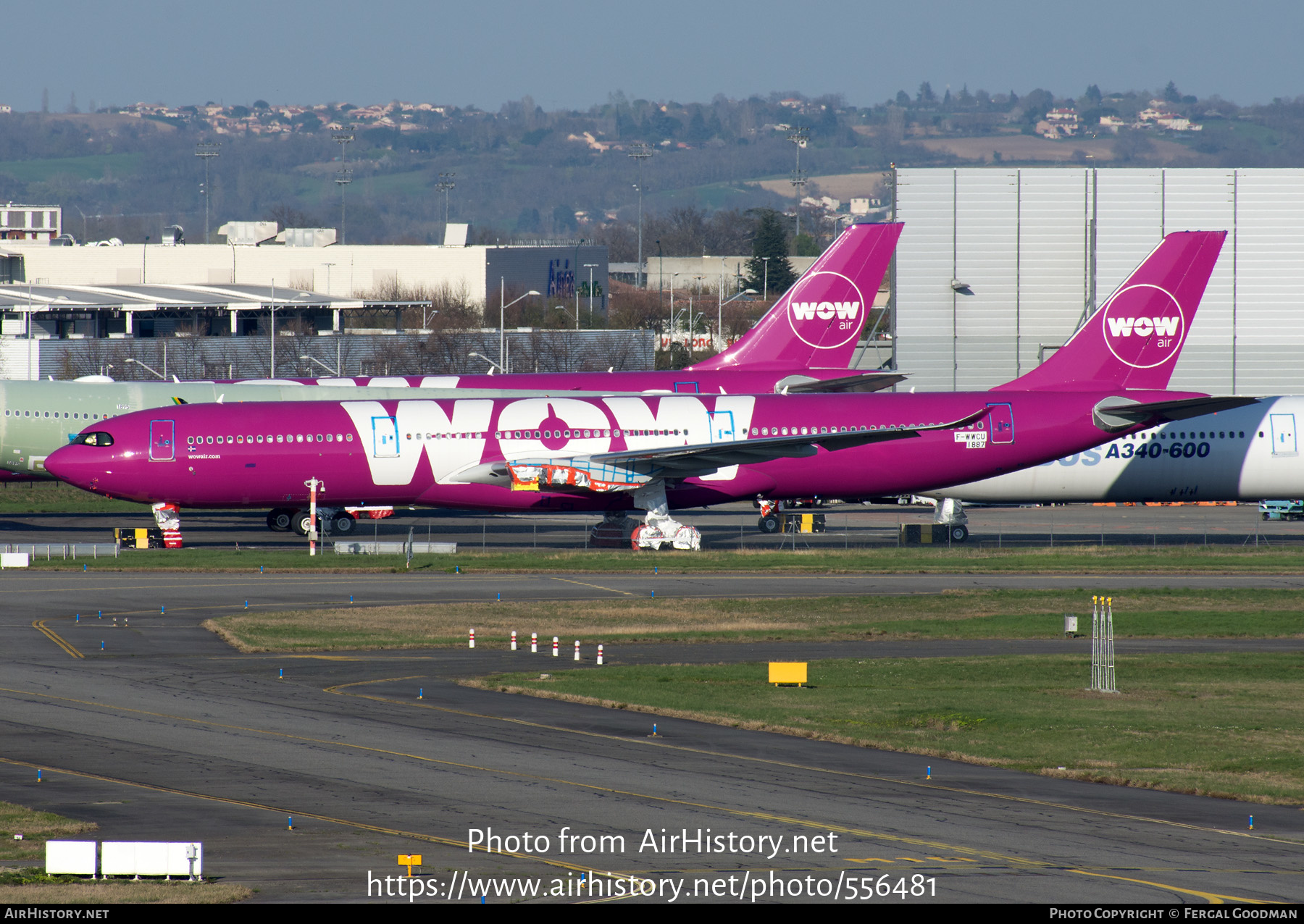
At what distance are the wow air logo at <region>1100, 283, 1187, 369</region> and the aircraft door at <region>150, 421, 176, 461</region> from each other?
124 feet

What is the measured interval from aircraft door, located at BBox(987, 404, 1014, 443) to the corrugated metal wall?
4014 centimetres

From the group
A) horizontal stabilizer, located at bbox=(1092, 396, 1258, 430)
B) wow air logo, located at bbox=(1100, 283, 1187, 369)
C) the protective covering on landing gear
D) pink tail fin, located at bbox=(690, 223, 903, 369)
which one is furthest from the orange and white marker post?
wow air logo, located at bbox=(1100, 283, 1187, 369)

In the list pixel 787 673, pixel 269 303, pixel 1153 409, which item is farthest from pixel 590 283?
pixel 787 673

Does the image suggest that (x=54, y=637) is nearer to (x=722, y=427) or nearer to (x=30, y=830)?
(x=30, y=830)

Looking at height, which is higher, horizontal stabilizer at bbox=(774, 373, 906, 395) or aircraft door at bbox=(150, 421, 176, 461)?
horizontal stabilizer at bbox=(774, 373, 906, 395)

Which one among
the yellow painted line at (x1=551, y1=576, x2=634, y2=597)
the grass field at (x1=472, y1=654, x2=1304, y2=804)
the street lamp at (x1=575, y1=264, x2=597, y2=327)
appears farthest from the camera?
the street lamp at (x1=575, y1=264, x2=597, y2=327)

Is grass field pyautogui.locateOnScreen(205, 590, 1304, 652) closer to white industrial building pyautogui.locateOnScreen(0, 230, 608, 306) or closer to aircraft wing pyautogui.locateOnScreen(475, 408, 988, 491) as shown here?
aircraft wing pyautogui.locateOnScreen(475, 408, 988, 491)

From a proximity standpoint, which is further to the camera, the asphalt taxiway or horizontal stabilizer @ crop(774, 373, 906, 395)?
horizontal stabilizer @ crop(774, 373, 906, 395)

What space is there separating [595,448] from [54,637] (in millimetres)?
24303

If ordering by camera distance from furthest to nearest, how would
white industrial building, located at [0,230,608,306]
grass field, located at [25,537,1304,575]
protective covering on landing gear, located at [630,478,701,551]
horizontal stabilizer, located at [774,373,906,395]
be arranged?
white industrial building, located at [0,230,608,306] → horizontal stabilizer, located at [774,373,906,395] → protective covering on landing gear, located at [630,478,701,551] → grass field, located at [25,537,1304,575]

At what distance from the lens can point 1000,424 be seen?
5966cm

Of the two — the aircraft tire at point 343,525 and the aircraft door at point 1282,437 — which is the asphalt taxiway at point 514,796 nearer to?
the aircraft tire at point 343,525

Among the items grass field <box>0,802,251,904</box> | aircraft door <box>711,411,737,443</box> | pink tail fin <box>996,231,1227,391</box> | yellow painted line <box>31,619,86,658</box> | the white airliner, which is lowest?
yellow painted line <box>31,619,86,658</box>

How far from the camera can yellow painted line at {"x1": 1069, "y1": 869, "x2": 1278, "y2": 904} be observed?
17.6 metres
